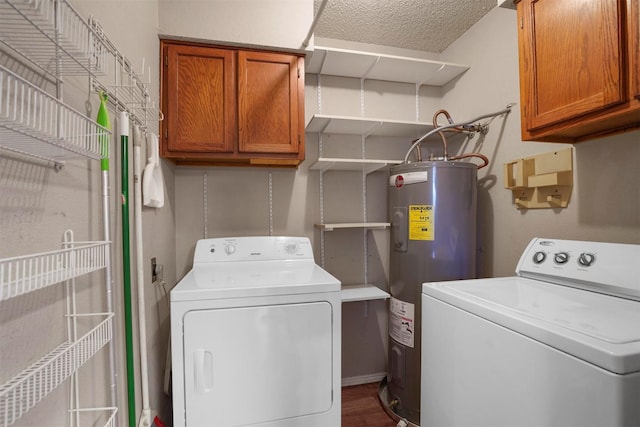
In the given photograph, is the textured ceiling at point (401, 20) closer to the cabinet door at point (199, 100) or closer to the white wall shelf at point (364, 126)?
the white wall shelf at point (364, 126)

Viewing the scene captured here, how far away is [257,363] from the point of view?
1248 mm

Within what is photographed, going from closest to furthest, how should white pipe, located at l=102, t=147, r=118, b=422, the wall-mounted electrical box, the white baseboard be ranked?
white pipe, located at l=102, t=147, r=118, b=422 < the wall-mounted electrical box < the white baseboard

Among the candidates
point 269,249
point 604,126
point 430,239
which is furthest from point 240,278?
point 604,126

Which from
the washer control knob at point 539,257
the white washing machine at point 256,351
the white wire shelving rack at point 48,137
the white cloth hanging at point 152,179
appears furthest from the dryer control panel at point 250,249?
the washer control knob at point 539,257

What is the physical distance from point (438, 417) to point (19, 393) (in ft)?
4.26

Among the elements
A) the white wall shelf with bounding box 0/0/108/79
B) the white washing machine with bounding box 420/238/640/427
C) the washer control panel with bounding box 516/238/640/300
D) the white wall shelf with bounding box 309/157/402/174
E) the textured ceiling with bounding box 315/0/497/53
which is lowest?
the white washing machine with bounding box 420/238/640/427

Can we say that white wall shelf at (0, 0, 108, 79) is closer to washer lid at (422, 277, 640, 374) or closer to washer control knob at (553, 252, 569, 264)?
washer lid at (422, 277, 640, 374)

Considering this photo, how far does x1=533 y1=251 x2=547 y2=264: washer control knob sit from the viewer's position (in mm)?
1324

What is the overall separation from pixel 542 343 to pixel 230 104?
1.83m

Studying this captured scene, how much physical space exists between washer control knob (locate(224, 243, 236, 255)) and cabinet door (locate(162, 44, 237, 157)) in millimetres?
602

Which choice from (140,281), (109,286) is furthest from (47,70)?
(140,281)

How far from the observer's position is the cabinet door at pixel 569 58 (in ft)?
3.24

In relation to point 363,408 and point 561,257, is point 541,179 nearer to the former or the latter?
point 561,257

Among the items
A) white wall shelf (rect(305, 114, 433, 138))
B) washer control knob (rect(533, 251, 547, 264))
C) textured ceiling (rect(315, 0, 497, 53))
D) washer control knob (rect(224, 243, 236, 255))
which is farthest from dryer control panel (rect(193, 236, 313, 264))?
textured ceiling (rect(315, 0, 497, 53))
